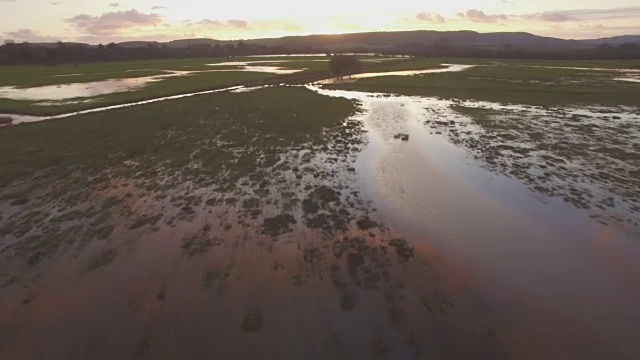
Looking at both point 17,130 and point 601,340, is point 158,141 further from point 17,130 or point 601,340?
point 601,340

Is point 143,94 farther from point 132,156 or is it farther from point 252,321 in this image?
point 252,321

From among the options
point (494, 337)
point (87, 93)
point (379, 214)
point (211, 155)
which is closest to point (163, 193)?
point (211, 155)

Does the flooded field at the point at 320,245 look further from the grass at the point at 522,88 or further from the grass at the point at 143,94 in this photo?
the grass at the point at 522,88

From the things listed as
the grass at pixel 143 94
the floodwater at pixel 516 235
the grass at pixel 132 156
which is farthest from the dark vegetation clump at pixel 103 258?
the grass at pixel 143 94

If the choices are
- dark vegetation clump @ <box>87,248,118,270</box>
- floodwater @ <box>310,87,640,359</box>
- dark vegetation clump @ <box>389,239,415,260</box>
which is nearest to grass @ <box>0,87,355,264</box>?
dark vegetation clump @ <box>87,248,118,270</box>

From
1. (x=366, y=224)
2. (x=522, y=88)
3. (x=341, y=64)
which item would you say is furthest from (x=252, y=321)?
(x=341, y=64)

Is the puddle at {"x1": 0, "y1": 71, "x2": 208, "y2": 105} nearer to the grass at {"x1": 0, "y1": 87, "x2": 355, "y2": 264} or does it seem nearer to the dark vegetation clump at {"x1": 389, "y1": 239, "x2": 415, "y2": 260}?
the grass at {"x1": 0, "y1": 87, "x2": 355, "y2": 264}
